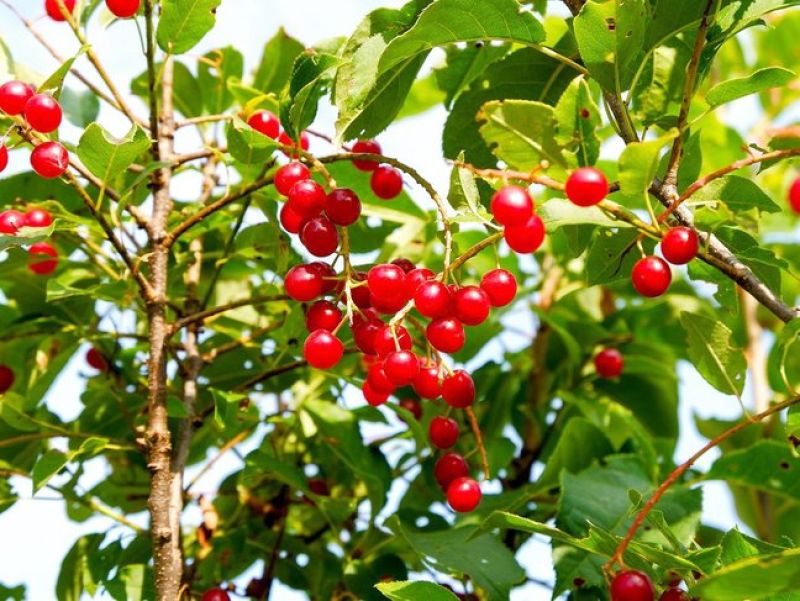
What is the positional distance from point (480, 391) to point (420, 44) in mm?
1221

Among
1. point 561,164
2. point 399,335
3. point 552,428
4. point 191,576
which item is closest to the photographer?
point 561,164

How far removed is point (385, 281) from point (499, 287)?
6.2 inches

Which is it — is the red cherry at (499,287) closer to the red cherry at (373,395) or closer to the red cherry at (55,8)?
the red cherry at (373,395)

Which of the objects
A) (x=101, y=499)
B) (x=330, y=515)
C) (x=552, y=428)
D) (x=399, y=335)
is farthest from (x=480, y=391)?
(x=399, y=335)

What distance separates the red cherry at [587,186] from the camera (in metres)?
1.19

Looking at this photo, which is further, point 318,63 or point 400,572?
point 400,572

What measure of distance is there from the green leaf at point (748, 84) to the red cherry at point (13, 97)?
987 millimetres

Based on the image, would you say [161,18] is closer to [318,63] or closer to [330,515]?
[318,63]

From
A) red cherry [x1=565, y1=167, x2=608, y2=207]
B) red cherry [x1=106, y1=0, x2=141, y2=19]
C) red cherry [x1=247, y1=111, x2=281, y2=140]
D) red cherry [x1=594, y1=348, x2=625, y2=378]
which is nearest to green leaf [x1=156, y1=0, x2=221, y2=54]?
red cherry [x1=106, y1=0, x2=141, y2=19]

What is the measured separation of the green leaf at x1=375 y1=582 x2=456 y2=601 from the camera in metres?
1.33

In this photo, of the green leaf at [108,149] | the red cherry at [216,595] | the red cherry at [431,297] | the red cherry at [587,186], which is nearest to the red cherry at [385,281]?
the red cherry at [431,297]

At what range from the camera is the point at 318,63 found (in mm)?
1534

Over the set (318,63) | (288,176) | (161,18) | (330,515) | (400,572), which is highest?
(161,18)

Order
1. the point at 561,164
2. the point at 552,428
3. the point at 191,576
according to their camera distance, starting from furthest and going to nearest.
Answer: the point at 552,428 → the point at 191,576 → the point at 561,164
